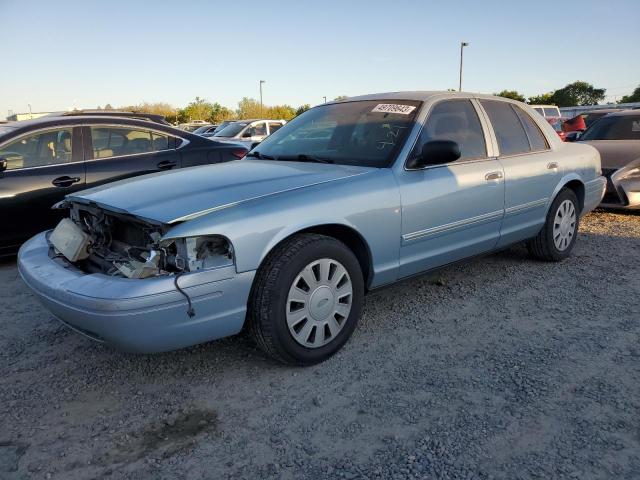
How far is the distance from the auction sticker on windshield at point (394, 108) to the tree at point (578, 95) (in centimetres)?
5839

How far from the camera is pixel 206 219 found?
2594mm

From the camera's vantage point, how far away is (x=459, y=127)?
3996mm

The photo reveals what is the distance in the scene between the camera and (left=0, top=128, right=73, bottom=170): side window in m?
5.08

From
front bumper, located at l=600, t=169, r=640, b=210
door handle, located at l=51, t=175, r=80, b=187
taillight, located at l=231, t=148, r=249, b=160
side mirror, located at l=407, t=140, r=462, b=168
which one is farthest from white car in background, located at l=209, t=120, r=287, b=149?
side mirror, located at l=407, t=140, r=462, b=168

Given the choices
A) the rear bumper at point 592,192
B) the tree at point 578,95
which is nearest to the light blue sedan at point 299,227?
the rear bumper at point 592,192

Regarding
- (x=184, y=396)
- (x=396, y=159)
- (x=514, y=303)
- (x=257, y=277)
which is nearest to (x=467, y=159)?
(x=396, y=159)

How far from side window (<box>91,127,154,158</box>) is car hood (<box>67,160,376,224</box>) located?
2.29 m

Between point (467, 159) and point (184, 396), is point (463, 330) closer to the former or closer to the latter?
point (467, 159)

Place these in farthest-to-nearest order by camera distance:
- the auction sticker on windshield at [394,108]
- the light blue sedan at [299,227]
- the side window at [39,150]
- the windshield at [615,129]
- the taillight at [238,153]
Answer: the windshield at [615,129] → the taillight at [238,153] → the side window at [39,150] → the auction sticker on windshield at [394,108] → the light blue sedan at [299,227]

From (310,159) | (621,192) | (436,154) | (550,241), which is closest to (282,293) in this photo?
(310,159)

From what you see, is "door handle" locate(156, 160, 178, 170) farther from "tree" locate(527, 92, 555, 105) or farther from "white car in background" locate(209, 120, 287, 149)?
"tree" locate(527, 92, 555, 105)

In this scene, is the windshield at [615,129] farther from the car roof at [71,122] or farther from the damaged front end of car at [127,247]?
the damaged front end of car at [127,247]

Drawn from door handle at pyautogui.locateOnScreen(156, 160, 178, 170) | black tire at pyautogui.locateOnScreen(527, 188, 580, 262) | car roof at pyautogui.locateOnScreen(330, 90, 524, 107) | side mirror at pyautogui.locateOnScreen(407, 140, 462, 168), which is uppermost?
car roof at pyautogui.locateOnScreen(330, 90, 524, 107)

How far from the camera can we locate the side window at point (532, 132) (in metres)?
4.60
